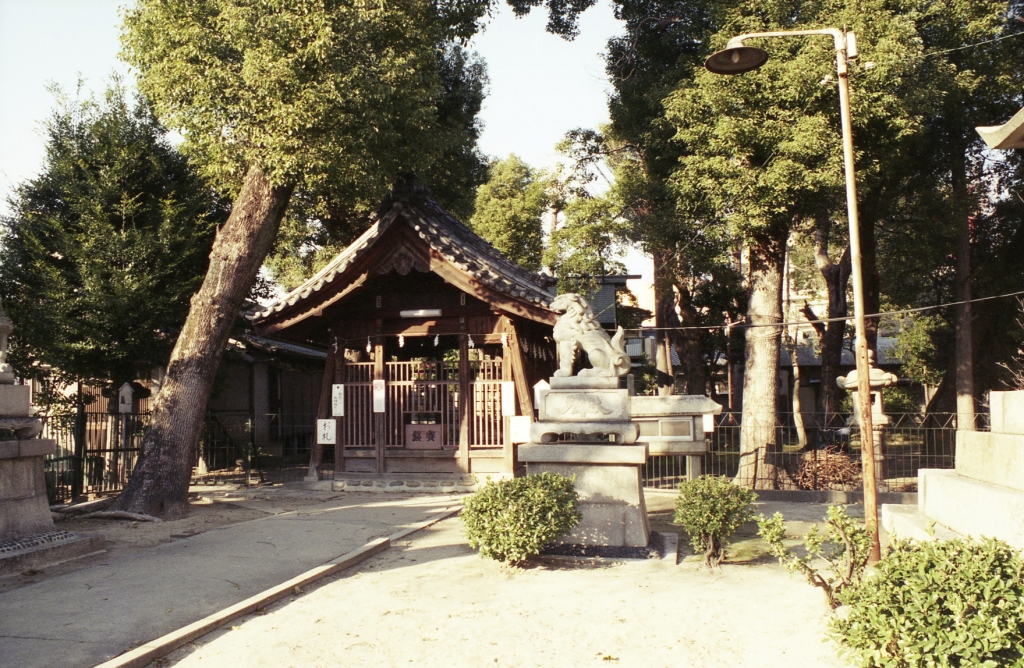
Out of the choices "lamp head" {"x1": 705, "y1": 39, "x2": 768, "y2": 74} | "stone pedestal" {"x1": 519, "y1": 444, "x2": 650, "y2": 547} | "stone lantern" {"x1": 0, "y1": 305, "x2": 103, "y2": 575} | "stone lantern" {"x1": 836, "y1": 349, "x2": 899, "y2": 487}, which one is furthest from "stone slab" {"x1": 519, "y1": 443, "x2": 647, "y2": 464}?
"stone lantern" {"x1": 836, "y1": 349, "x2": 899, "y2": 487}

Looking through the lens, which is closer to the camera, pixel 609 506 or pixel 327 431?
pixel 609 506

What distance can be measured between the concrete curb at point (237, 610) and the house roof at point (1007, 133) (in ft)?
24.2

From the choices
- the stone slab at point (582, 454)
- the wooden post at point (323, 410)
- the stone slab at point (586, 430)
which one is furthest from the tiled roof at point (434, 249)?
the stone slab at point (582, 454)

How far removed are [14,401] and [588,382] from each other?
6771 mm

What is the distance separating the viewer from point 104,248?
15.6 meters

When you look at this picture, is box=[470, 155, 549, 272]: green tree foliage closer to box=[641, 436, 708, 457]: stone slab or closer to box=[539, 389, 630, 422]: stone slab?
box=[641, 436, 708, 457]: stone slab

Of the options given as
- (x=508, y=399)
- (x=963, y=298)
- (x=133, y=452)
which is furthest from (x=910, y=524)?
(x=963, y=298)

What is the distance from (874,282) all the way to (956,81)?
7357 mm

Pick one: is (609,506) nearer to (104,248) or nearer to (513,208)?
(104,248)

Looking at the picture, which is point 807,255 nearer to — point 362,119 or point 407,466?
point 407,466

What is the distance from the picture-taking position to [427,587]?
25.1ft

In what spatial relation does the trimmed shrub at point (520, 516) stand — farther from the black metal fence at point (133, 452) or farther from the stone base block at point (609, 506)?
the black metal fence at point (133, 452)

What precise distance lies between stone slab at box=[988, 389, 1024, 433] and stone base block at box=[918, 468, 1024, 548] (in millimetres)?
497

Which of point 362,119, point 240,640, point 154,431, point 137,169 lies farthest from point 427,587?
point 137,169
